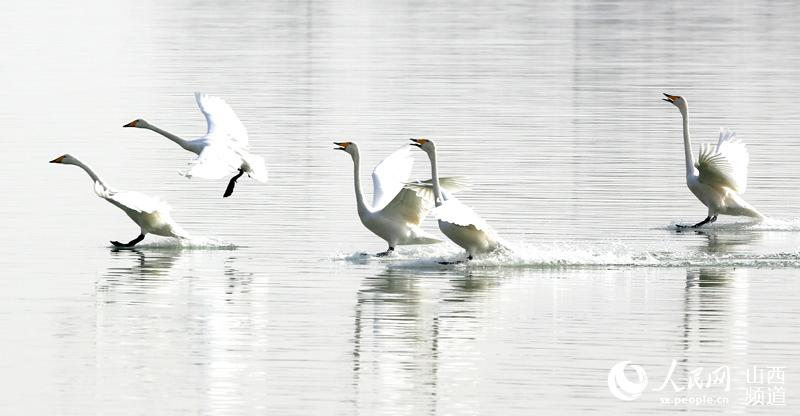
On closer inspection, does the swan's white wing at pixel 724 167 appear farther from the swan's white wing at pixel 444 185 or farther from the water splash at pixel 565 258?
the swan's white wing at pixel 444 185

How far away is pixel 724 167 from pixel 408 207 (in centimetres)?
549

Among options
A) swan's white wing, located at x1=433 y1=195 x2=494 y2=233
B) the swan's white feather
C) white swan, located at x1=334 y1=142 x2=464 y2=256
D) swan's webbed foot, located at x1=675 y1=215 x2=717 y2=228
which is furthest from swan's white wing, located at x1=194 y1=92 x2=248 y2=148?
swan's webbed foot, located at x1=675 y1=215 x2=717 y2=228

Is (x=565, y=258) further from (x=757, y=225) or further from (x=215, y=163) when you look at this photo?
(x=757, y=225)

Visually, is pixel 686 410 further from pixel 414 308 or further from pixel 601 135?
pixel 601 135

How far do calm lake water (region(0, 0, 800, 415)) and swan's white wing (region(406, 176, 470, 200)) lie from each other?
683mm

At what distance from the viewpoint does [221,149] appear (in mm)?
22078

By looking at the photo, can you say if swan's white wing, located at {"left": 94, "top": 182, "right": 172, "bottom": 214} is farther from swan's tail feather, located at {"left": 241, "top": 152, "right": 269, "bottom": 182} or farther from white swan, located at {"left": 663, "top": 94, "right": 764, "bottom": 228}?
white swan, located at {"left": 663, "top": 94, "right": 764, "bottom": 228}

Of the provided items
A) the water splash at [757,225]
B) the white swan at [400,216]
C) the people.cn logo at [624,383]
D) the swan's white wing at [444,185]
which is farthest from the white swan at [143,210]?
the people.cn logo at [624,383]

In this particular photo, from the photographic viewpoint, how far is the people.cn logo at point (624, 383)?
1391 cm

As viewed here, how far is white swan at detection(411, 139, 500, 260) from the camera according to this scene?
18591mm

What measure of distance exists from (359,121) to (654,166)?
856 centimetres

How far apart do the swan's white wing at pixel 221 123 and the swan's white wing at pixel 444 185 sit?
291 cm

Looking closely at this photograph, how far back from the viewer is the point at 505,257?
20.0 metres

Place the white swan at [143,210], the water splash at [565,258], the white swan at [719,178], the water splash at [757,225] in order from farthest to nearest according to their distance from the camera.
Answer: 1. the white swan at [719,178]
2. the water splash at [757,225]
3. the white swan at [143,210]
4. the water splash at [565,258]
